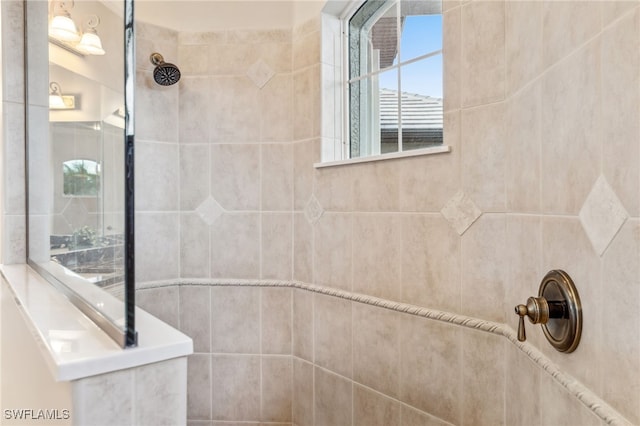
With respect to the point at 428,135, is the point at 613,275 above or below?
below

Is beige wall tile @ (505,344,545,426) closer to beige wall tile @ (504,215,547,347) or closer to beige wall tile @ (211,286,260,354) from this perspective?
beige wall tile @ (504,215,547,347)

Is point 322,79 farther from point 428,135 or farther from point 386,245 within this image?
point 386,245

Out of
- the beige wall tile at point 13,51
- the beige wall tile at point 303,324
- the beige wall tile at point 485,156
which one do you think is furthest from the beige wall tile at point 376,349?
the beige wall tile at point 13,51

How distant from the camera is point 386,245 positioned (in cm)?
161

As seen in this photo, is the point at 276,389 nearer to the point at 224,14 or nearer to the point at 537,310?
the point at 537,310

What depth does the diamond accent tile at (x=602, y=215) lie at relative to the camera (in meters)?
0.70

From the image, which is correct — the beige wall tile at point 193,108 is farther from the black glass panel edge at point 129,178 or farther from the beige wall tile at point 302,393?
the black glass panel edge at point 129,178

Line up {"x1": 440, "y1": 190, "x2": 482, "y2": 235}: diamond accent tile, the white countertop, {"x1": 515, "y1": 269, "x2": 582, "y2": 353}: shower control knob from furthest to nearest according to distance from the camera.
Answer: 1. {"x1": 440, "y1": 190, "x2": 482, "y2": 235}: diamond accent tile
2. {"x1": 515, "y1": 269, "x2": 582, "y2": 353}: shower control knob
3. the white countertop

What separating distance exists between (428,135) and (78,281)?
130 centimetres

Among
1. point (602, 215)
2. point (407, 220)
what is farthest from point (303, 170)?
point (602, 215)

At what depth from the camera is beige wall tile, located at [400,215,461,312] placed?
1.39 metres

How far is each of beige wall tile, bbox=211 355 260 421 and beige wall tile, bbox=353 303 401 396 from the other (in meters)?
0.61

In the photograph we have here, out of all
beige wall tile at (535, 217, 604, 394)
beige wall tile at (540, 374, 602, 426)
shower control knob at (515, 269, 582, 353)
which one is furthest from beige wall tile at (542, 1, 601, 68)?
beige wall tile at (540, 374, 602, 426)

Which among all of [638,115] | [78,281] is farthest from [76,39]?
→ [638,115]
